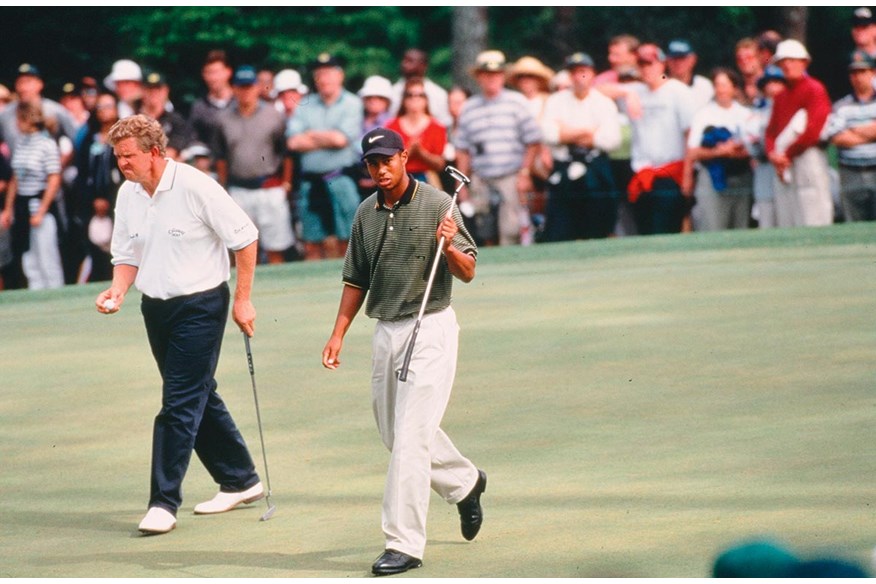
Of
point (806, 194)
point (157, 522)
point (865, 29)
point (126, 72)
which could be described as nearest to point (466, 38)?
point (126, 72)

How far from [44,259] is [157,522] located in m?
10.6

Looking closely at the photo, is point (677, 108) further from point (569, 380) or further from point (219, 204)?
point (219, 204)

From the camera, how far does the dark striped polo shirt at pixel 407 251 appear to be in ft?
22.2

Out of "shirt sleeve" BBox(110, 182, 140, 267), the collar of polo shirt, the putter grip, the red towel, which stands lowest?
the red towel

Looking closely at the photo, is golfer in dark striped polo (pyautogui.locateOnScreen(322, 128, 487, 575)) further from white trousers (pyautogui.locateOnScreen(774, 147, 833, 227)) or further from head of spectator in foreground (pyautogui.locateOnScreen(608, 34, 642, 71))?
head of spectator in foreground (pyautogui.locateOnScreen(608, 34, 642, 71))

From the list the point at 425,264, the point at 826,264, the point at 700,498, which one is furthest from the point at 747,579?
the point at 826,264

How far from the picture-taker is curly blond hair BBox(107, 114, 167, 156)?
25.0 ft

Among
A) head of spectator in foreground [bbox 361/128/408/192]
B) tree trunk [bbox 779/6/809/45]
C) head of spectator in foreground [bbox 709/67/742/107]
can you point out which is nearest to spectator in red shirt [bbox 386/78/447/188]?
head of spectator in foreground [bbox 709/67/742/107]

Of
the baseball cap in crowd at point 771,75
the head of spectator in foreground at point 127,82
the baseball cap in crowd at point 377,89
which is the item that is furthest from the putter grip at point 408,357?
the head of spectator in foreground at point 127,82

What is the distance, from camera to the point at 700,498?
752 cm

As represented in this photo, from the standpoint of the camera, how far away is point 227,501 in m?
8.02

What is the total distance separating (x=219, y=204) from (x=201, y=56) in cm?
2704

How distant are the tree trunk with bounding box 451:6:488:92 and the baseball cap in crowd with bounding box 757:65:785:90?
14.2 metres

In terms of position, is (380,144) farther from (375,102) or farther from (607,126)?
(375,102)
